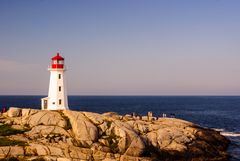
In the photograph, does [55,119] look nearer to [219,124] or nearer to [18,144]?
[18,144]

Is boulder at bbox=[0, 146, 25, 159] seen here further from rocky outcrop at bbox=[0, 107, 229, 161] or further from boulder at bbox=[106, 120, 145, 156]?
boulder at bbox=[106, 120, 145, 156]

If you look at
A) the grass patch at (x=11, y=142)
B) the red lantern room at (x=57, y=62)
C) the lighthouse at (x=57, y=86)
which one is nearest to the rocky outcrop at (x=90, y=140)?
the grass patch at (x=11, y=142)

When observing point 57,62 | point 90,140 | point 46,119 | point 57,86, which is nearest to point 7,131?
point 46,119

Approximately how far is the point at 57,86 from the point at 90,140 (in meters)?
16.2

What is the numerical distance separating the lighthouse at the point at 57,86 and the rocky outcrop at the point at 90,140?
21.7 ft

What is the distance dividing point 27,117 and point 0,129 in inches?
175

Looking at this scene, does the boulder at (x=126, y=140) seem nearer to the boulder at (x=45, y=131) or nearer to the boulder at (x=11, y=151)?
the boulder at (x=45, y=131)

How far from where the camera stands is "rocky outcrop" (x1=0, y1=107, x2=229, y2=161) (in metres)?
41.2

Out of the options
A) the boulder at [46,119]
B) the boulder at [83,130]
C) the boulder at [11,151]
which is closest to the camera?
the boulder at [11,151]

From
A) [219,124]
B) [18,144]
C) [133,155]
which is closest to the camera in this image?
[18,144]

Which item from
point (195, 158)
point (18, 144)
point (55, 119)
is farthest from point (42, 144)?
point (195, 158)

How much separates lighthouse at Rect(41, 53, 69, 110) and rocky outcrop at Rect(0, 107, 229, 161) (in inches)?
260

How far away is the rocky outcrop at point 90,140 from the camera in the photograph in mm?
41188

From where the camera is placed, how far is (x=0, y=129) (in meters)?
46.0
